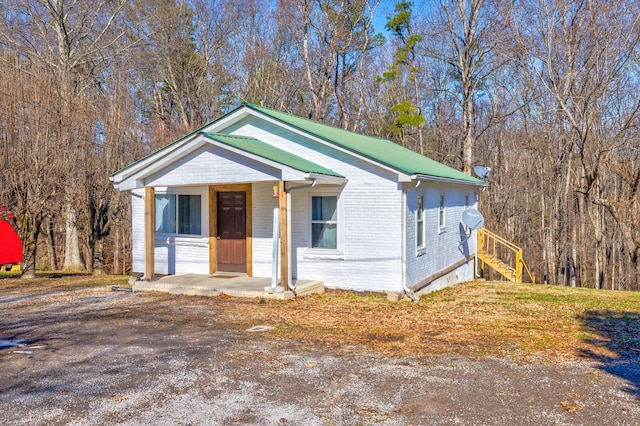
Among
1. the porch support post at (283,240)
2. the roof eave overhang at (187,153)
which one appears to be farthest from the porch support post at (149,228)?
the porch support post at (283,240)

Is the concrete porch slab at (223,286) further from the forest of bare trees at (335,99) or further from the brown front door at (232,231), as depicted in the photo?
the forest of bare trees at (335,99)

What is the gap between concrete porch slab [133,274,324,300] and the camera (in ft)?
37.3

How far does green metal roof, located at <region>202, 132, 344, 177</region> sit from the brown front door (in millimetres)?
1460

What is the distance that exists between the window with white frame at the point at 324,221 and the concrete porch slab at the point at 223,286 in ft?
3.10

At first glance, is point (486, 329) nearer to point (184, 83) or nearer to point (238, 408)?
point (238, 408)

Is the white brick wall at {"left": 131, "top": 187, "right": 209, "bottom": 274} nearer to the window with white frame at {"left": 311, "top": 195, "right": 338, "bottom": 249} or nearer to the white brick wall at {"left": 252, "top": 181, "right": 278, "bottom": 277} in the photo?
the white brick wall at {"left": 252, "top": 181, "right": 278, "bottom": 277}

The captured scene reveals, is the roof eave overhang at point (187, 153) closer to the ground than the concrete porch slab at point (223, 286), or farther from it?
farther from it

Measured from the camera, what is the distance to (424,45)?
2948 cm

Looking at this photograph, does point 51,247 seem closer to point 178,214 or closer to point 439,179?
point 178,214

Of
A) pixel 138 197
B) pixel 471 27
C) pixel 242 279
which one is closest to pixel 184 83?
pixel 471 27

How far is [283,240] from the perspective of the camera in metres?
11.2

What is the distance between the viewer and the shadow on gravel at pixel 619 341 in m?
6.34

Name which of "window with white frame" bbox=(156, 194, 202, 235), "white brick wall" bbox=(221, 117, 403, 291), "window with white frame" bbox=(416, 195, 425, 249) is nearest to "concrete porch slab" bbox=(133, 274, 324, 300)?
"white brick wall" bbox=(221, 117, 403, 291)

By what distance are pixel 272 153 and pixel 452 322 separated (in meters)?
5.27
